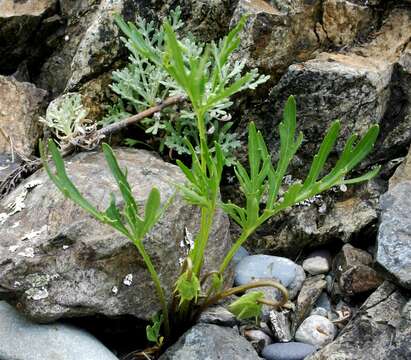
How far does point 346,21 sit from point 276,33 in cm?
48

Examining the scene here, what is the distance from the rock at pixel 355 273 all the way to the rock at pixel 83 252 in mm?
689

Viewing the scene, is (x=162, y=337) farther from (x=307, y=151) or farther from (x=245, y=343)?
(x=307, y=151)

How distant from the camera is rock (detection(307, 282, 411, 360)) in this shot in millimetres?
2963

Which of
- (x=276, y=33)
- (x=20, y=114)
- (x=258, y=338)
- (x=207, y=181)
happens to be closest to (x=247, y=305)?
(x=258, y=338)

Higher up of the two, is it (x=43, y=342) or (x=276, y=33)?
(x=276, y=33)

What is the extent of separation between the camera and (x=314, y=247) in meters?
3.95

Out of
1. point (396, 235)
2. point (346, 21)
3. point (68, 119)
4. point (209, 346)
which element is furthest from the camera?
point (346, 21)

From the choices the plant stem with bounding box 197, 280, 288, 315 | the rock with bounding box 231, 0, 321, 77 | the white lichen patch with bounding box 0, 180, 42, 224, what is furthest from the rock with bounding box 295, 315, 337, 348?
the white lichen patch with bounding box 0, 180, 42, 224

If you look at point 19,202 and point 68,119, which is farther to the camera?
point 68,119

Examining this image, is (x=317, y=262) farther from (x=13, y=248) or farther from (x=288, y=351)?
(x=13, y=248)

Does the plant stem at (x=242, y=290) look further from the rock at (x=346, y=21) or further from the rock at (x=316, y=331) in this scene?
the rock at (x=346, y=21)

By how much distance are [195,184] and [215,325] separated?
80 centimetres

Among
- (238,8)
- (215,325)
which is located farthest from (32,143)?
(215,325)

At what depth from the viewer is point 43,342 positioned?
301 cm
